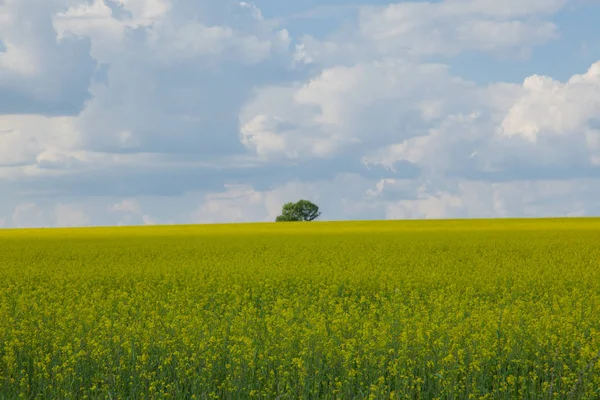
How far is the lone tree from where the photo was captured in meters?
101

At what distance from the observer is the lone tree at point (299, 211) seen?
333ft

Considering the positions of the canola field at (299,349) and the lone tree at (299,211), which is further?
the lone tree at (299,211)

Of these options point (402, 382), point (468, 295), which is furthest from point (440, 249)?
point (402, 382)

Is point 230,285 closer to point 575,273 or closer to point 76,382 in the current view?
point 76,382

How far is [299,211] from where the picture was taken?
102250mm

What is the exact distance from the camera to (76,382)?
9.32 meters

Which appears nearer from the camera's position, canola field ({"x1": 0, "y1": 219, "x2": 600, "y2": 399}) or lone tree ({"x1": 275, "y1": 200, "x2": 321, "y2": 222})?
canola field ({"x1": 0, "y1": 219, "x2": 600, "y2": 399})

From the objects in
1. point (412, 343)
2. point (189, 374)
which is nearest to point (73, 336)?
point (189, 374)

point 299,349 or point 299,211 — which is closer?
point 299,349

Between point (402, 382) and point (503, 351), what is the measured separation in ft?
7.03

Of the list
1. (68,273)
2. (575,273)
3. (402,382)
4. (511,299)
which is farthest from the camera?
(68,273)

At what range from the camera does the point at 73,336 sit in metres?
10.8

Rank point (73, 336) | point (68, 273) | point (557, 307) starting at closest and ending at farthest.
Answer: point (73, 336), point (557, 307), point (68, 273)

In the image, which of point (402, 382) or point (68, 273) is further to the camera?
point (68, 273)
